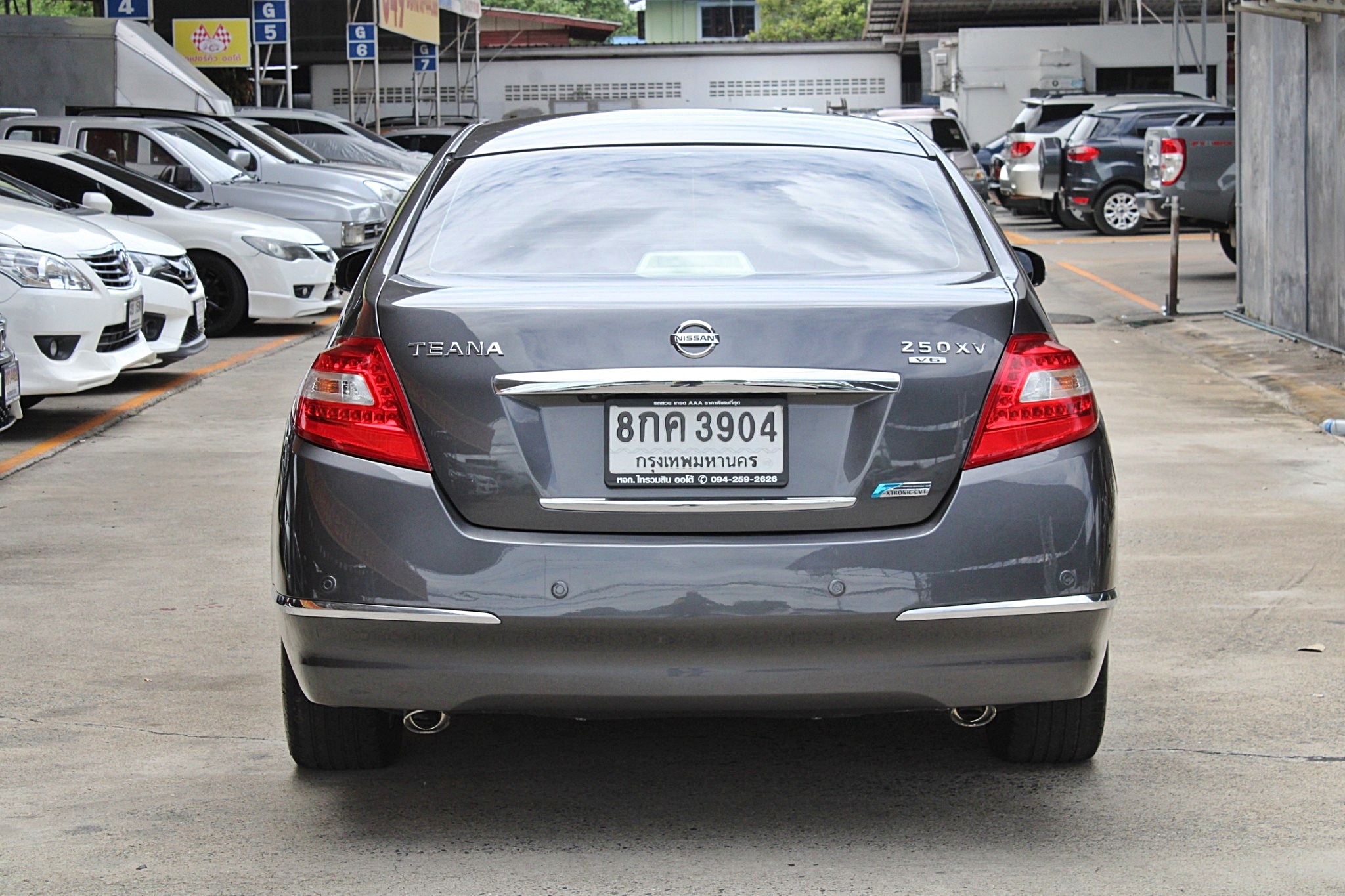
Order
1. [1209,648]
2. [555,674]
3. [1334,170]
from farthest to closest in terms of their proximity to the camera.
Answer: [1334,170] → [1209,648] → [555,674]

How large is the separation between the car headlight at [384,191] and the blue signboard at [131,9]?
731cm

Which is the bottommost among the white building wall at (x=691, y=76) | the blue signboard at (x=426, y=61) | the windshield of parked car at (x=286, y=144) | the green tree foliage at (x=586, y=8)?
the windshield of parked car at (x=286, y=144)

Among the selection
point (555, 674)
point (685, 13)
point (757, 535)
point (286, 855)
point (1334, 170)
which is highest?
point (685, 13)

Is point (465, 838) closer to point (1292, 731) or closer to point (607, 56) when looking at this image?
point (1292, 731)

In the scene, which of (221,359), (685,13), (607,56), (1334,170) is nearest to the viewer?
(1334,170)

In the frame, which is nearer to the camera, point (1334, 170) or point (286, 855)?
point (286, 855)

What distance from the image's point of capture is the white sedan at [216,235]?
14.2 meters

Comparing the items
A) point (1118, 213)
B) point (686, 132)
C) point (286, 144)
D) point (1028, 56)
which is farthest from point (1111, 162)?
point (686, 132)

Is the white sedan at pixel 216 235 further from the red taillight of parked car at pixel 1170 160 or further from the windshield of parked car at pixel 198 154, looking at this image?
the red taillight of parked car at pixel 1170 160

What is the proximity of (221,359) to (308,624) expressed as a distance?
32.9 ft

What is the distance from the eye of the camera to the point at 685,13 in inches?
3593

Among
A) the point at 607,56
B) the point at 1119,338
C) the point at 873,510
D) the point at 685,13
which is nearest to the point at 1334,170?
the point at 1119,338

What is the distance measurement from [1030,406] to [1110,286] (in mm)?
15406

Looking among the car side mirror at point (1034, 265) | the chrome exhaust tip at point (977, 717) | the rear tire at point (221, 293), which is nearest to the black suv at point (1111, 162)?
the rear tire at point (221, 293)
